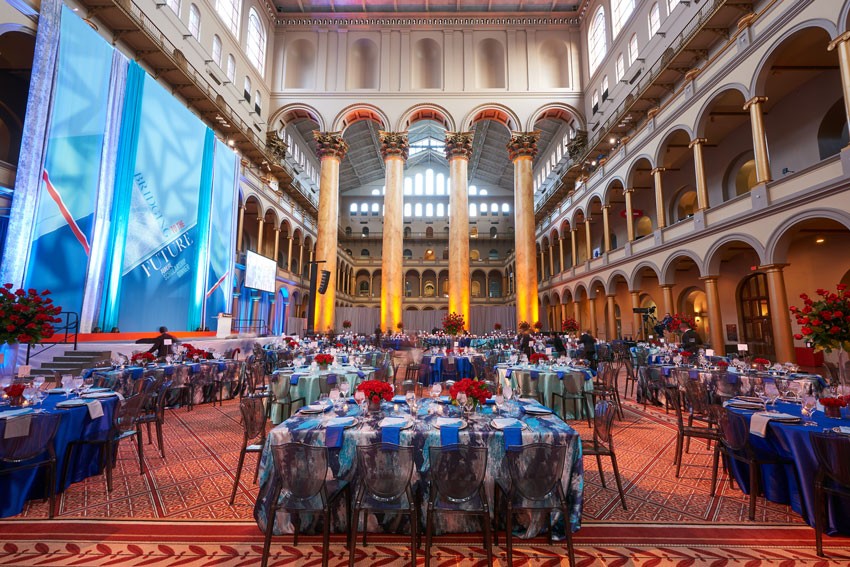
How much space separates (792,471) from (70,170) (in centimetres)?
1300

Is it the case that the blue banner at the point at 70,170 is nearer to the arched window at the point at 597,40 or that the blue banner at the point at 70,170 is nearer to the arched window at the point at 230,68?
the arched window at the point at 230,68

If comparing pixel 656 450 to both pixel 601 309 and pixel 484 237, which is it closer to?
pixel 601 309

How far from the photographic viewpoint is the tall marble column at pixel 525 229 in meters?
18.6

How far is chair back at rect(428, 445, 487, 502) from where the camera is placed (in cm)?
217

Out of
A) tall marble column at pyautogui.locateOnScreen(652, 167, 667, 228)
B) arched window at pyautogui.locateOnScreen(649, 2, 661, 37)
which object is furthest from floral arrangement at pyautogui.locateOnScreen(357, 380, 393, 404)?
arched window at pyautogui.locateOnScreen(649, 2, 661, 37)

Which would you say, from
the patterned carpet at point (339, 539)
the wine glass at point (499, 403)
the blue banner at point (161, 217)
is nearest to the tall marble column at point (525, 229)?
the blue banner at point (161, 217)

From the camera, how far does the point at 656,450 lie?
15.1 ft

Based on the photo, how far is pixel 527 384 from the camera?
6254mm

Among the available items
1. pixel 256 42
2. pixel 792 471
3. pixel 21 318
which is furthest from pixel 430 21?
pixel 792 471

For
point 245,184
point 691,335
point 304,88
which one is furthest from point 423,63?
point 691,335

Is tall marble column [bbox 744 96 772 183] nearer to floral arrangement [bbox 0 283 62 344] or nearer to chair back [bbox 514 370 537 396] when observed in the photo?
chair back [bbox 514 370 537 396]

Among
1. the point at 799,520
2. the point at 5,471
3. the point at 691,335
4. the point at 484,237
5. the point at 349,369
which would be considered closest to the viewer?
the point at 5,471

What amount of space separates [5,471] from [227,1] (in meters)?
20.9

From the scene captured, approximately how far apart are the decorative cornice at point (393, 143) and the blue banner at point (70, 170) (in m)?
12.3
